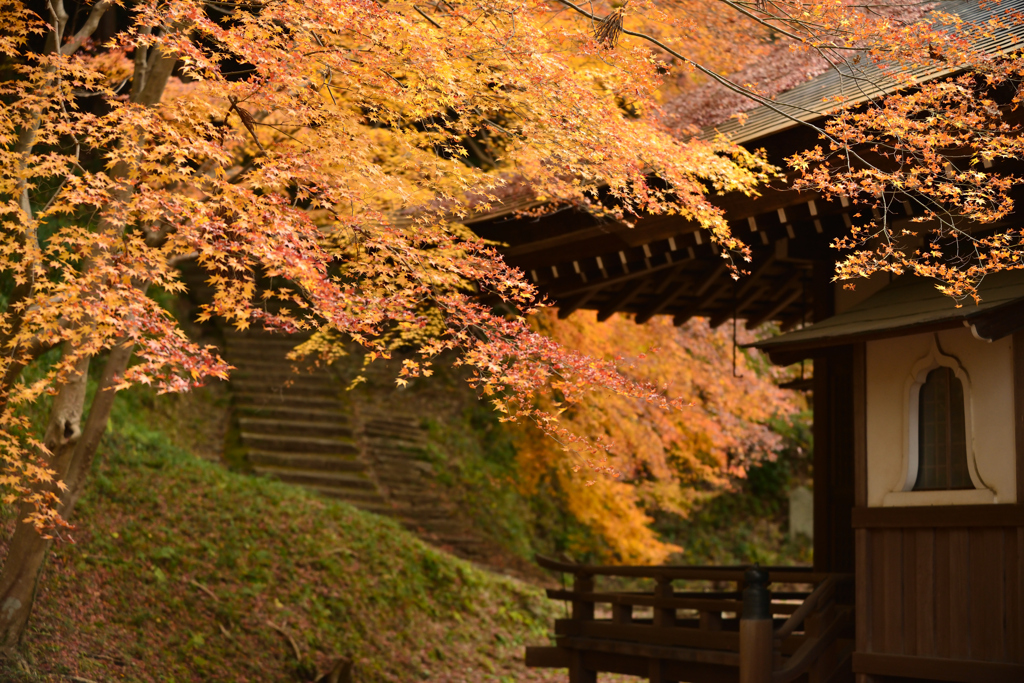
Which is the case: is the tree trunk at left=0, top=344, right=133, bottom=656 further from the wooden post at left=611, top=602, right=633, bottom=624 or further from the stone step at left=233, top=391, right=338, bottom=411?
the stone step at left=233, top=391, right=338, bottom=411

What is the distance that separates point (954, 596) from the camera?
16.7 ft

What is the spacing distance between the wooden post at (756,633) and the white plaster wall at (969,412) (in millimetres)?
892

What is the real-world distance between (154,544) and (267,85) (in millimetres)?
5245

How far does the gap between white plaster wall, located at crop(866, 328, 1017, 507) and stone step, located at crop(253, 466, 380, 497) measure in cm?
828

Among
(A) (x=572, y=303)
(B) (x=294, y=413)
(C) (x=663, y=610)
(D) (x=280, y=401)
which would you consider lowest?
(C) (x=663, y=610)

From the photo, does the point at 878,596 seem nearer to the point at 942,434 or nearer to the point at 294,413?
the point at 942,434

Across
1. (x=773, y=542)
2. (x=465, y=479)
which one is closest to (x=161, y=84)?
(x=465, y=479)

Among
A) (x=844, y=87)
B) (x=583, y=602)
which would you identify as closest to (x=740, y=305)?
(x=844, y=87)

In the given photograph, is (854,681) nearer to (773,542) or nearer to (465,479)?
(465,479)

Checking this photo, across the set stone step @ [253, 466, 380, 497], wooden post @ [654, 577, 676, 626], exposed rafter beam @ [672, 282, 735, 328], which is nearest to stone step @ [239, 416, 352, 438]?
stone step @ [253, 466, 380, 497]

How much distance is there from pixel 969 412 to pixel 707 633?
250 cm

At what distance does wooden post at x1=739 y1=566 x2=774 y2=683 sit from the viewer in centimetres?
549

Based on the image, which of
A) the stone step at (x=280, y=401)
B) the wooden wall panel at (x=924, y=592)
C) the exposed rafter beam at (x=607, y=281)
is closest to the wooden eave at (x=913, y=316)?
the wooden wall panel at (x=924, y=592)

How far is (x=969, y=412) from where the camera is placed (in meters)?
5.27
